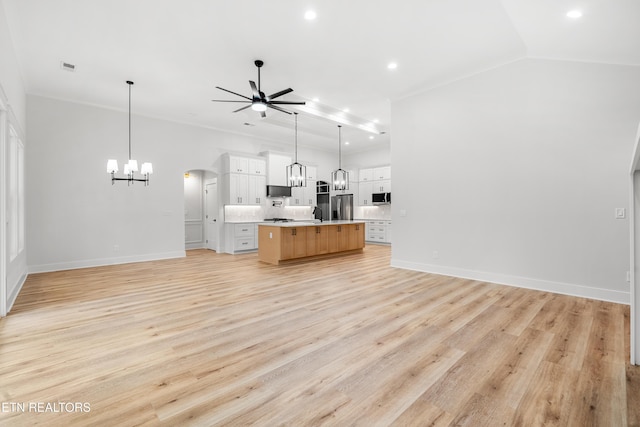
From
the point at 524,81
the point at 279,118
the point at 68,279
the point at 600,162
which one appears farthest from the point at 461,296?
the point at 68,279

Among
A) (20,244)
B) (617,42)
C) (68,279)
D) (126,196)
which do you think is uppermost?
(617,42)

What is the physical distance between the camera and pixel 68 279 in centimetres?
515

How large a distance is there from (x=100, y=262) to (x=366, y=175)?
8028 millimetres

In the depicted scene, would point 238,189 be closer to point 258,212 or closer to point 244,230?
point 258,212

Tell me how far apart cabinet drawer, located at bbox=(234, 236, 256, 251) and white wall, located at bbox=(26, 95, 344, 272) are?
4.53 feet

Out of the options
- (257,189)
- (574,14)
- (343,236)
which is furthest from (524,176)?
(257,189)

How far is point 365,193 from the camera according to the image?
35.4ft

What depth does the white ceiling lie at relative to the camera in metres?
3.33

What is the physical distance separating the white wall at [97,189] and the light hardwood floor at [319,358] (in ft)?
6.61

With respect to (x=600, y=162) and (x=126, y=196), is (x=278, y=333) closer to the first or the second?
(x=600, y=162)

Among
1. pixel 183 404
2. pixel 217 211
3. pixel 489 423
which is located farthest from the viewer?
pixel 217 211

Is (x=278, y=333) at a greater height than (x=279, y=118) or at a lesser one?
lesser

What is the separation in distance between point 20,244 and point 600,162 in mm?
8787

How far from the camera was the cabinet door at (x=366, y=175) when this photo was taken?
10.6 meters
